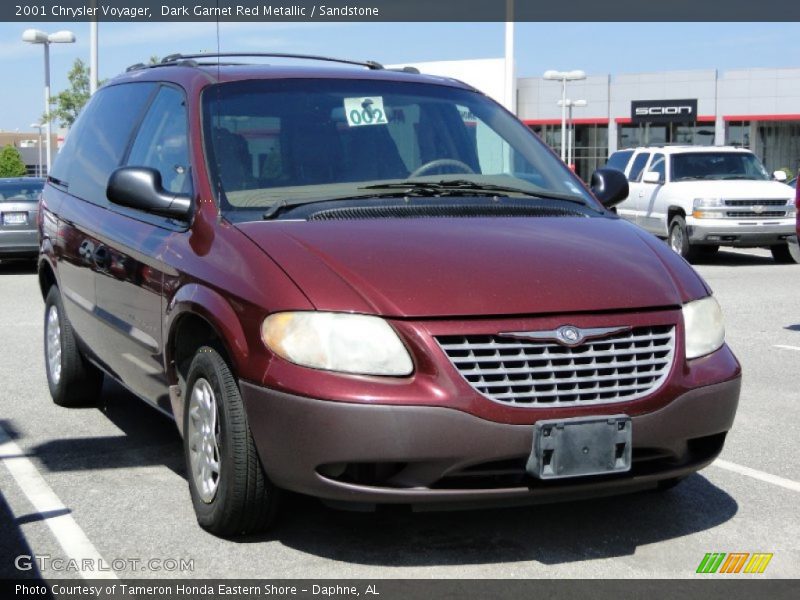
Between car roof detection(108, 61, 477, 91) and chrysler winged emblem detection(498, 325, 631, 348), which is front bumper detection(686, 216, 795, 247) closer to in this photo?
car roof detection(108, 61, 477, 91)

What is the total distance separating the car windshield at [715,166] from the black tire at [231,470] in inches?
617

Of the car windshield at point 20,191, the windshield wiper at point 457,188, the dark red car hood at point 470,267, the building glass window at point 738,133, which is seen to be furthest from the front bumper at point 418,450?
the building glass window at point 738,133

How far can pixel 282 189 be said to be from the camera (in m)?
4.84

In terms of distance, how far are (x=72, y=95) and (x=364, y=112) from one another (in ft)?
162

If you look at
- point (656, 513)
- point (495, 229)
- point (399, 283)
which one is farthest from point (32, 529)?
point (656, 513)

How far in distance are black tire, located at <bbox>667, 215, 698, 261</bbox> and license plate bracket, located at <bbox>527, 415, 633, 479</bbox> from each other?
47.8ft

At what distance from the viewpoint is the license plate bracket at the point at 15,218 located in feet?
57.0

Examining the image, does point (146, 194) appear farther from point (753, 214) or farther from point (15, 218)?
point (753, 214)

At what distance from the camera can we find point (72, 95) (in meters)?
52.0

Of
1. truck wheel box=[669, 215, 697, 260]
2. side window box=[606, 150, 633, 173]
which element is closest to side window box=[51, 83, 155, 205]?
truck wheel box=[669, 215, 697, 260]

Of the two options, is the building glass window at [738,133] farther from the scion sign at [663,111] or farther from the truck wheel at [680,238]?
the truck wheel at [680,238]

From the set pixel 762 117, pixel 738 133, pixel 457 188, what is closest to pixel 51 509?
pixel 457 188

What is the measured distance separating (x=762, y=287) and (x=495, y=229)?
10792 mm

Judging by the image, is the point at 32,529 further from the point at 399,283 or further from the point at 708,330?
the point at 708,330
